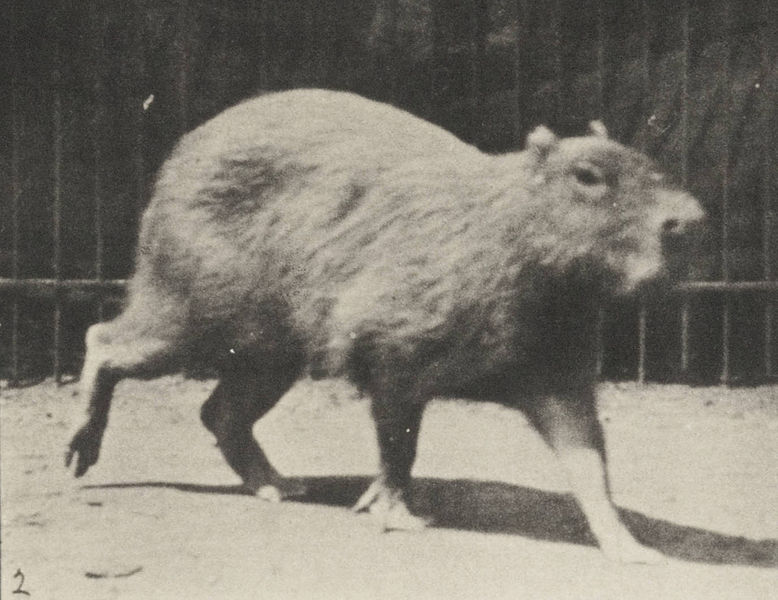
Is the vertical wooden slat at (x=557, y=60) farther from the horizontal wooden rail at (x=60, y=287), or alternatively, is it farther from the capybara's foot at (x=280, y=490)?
the capybara's foot at (x=280, y=490)

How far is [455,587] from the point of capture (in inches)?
142

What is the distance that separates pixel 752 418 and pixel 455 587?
2311mm

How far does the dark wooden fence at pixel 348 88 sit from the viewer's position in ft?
17.3

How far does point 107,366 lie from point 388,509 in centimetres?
100

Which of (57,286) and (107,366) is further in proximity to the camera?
(57,286)

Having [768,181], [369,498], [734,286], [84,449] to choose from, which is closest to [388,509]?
[369,498]

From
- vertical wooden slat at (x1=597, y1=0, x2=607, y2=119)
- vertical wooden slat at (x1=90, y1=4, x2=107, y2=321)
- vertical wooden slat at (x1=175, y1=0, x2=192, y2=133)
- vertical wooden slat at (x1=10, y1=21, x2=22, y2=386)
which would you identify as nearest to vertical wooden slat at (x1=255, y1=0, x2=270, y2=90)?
vertical wooden slat at (x1=175, y1=0, x2=192, y2=133)

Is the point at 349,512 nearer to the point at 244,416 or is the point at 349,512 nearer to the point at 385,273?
the point at 244,416

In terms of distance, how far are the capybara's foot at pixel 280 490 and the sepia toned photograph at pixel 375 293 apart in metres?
0.01

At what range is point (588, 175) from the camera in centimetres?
385

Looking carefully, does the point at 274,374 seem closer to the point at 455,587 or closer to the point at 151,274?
the point at 151,274

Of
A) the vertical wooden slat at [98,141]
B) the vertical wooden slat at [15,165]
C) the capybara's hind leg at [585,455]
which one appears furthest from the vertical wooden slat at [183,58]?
the capybara's hind leg at [585,455]

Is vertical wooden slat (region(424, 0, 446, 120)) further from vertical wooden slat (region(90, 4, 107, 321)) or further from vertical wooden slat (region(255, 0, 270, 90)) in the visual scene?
vertical wooden slat (region(90, 4, 107, 321))

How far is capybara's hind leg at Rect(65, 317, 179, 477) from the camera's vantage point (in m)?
4.19
